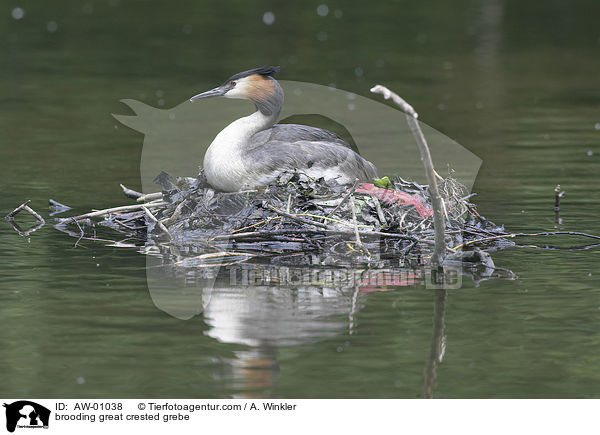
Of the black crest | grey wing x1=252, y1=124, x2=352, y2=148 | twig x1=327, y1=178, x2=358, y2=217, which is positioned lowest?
twig x1=327, y1=178, x2=358, y2=217

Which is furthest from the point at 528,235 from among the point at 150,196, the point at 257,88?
the point at 150,196

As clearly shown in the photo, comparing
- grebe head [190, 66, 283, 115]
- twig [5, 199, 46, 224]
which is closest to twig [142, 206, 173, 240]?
grebe head [190, 66, 283, 115]

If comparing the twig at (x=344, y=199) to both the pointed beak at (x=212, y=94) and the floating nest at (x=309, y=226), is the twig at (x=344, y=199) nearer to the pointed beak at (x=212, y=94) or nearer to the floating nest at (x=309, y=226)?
the floating nest at (x=309, y=226)

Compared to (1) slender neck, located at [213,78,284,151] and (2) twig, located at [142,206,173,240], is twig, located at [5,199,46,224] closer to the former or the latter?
(2) twig, located at [142,206,173,240]

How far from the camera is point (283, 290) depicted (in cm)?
976

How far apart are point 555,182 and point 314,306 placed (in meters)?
5.74

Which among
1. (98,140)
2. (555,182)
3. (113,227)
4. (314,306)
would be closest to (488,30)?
(98,140)

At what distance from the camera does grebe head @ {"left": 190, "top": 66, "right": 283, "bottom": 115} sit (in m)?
11.6

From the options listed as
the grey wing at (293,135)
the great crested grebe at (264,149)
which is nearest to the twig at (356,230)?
the great crested grebe at (264,149)

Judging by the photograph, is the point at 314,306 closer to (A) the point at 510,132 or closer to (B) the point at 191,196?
(B) the point at 191,196

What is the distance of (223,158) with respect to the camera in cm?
1140

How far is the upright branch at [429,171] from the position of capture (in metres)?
8.55
